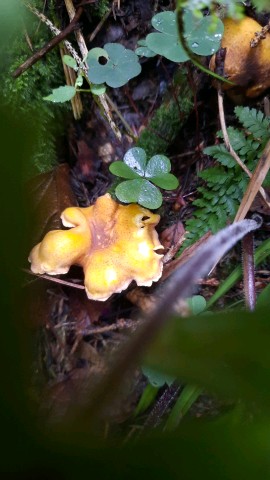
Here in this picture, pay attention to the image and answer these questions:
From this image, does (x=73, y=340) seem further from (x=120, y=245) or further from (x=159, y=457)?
(x=159, y=457)

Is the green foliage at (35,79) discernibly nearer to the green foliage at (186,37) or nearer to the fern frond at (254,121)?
the green foliage at (186,37)

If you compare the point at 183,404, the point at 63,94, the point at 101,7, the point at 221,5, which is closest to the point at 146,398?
the point at 183,404

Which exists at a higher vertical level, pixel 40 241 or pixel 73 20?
pixel 73 20

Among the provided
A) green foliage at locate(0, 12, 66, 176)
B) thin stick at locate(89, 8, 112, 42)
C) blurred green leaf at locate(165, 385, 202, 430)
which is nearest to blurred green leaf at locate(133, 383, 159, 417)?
blurred green leaf at locate(165, 385, 202, 430)

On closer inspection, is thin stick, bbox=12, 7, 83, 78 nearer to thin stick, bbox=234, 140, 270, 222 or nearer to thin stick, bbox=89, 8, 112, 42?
thin stick, bbox=89, 8, 112, 42

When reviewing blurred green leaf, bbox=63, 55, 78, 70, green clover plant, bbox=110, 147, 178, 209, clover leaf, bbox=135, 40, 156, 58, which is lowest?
green clover plant, bbox=110, 147, 178, 209

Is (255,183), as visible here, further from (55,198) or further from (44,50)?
(44,50)

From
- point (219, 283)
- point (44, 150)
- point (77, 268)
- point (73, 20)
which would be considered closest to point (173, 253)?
point (219, 283)
